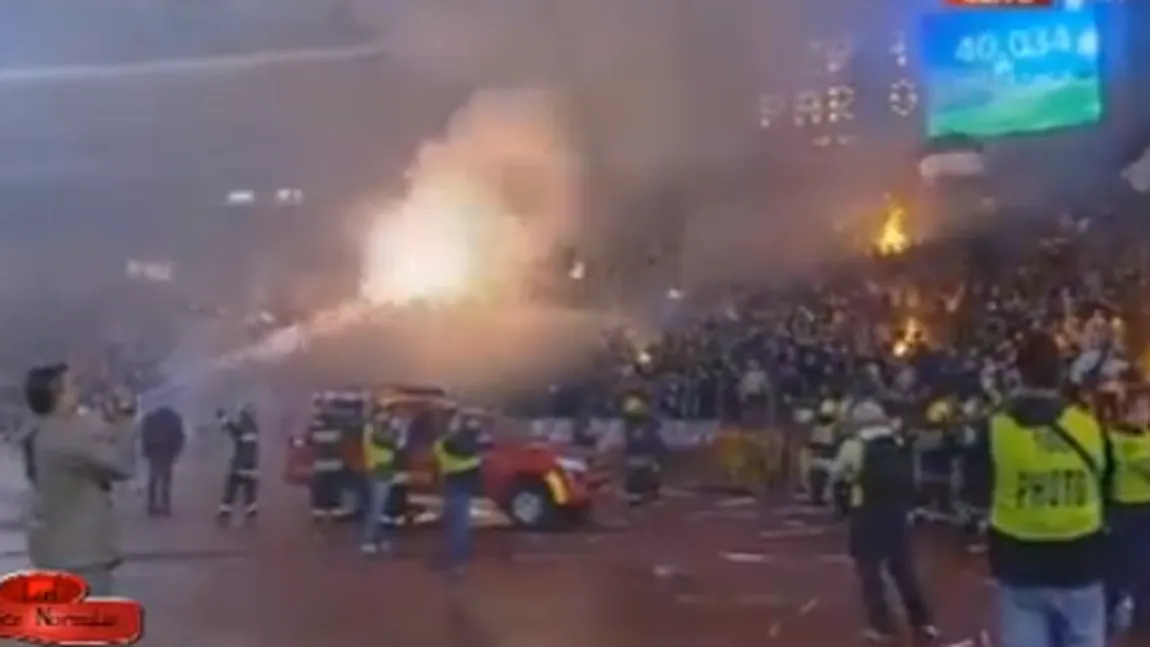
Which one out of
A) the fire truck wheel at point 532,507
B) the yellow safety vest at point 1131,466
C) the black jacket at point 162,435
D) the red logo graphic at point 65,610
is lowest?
the red logo graphic at point 65,610

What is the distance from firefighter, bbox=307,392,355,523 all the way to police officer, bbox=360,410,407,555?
55 mm

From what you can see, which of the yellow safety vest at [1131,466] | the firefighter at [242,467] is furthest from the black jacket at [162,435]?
the yellow safety vest at [1131,466]

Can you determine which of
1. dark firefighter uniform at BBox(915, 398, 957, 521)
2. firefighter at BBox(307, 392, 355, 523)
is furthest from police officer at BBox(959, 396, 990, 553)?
firefighter at BBox(307, 392, 355, 523)

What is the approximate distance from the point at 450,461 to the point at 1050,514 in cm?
120

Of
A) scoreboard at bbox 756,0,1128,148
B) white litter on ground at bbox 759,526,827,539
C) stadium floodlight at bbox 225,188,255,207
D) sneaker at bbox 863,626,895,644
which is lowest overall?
sneaker at bbox 863,626,895,644

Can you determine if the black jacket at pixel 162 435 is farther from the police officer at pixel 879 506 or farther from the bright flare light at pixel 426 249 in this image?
the police officer at pixel 879 506

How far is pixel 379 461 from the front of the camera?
3.65 metres

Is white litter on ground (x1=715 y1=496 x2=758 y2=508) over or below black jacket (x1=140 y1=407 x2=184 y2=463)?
below

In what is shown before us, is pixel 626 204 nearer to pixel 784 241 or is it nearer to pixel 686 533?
pixel 784 241

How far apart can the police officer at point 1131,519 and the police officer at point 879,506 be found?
0.38 m

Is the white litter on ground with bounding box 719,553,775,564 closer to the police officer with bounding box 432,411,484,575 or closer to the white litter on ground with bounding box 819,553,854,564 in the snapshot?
the white litter on ground with bounding box 819,553,854,564

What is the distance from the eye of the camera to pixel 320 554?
3703 millimetres

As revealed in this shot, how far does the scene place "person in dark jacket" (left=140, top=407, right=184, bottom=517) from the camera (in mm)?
3703

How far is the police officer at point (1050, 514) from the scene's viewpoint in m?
3.23
